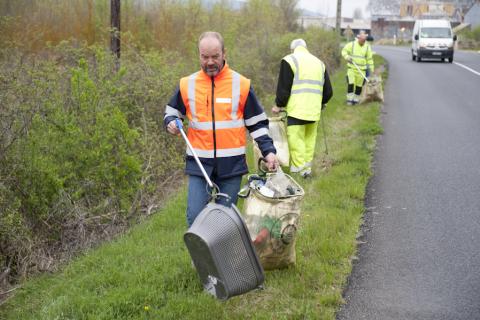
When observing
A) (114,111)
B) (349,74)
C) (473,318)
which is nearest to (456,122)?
(349,74)

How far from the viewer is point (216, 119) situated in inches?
182

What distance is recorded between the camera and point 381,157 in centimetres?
984

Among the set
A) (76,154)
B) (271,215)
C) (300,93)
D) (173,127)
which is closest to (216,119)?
(173,127)

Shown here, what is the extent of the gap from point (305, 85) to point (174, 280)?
3765mm

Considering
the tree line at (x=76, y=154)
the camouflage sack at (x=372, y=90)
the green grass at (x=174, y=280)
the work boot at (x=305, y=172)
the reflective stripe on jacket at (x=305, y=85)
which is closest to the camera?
the green grass at (x=174, y=280)

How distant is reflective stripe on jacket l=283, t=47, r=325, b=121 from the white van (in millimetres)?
26372

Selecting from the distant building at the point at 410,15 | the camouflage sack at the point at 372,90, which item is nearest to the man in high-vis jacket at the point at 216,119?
the camouflage sack at the point at 372,90

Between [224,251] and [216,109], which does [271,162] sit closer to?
[216,109]

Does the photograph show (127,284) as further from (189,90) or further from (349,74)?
(349,74)

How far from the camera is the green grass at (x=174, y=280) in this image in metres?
4.44

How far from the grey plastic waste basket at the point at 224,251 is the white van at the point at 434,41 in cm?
3039

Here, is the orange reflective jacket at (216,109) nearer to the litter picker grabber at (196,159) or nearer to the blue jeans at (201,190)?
the litter picker grabber at (196,159)

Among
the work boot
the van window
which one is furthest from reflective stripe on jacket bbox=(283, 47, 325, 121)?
the van window

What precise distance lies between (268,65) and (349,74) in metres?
3.99
